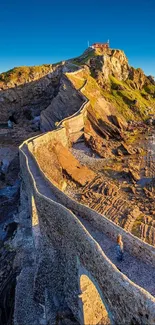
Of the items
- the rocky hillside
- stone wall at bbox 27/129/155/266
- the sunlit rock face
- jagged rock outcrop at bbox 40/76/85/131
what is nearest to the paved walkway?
stone wall at bbox 27/129/155/266

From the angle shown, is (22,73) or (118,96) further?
(22,73)

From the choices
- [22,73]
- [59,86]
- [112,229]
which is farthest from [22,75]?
[112,229]

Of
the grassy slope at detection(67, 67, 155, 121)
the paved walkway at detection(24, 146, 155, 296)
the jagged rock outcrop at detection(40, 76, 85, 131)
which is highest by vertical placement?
the grassy slope at detection(67, 67, 155, 121)

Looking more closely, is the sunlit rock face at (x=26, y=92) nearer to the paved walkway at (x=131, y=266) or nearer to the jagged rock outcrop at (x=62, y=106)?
the jagged rock outcrop at (x=62, y=106)

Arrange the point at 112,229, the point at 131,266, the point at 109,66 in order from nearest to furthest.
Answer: the point at 131,266, the point at 112,229, the point at 109,66

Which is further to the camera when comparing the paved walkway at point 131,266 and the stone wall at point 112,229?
the stone wall at point 112,229

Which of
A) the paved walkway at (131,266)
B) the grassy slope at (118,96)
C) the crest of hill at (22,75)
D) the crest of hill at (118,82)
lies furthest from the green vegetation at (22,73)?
the paved walkway at (131,266)

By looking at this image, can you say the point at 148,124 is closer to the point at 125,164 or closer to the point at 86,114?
the point at 86,114

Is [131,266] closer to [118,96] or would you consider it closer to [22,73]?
[118,96]

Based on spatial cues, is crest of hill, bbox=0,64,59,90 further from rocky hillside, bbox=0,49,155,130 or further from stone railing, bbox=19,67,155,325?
stone railing, bbox=19,67,155,325
